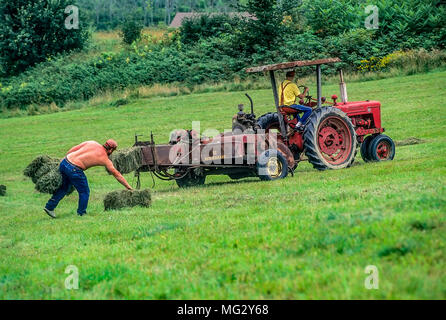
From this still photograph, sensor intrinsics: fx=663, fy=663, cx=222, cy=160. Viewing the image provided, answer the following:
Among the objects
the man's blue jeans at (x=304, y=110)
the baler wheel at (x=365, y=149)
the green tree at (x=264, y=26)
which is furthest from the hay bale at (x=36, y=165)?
the green tree at (x=264, y=26)

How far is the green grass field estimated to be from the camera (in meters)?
6.24

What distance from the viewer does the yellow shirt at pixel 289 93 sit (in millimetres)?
14961

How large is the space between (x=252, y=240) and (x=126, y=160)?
6.60 metres

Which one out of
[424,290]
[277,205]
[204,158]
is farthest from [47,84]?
[424,290]

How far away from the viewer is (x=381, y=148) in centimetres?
1684

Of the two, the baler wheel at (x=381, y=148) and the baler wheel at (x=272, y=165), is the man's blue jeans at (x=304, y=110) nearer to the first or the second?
the baler wheel at (x=272, y=165)

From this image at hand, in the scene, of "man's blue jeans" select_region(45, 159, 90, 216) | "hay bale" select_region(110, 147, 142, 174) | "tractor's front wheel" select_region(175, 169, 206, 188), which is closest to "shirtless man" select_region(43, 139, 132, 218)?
"man's blue jeans" select_region(45, 159, 90, 216)

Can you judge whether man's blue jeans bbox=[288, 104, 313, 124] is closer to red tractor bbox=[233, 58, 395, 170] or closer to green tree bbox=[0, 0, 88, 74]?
red tractor bbox=[233, 58, 395, 170]

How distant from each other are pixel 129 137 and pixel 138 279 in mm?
20230

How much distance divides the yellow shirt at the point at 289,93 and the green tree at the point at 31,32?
3996 cm

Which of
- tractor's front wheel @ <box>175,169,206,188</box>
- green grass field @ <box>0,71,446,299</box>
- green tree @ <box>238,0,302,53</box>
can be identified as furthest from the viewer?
green tree @ <box>238,0,302,53</box>

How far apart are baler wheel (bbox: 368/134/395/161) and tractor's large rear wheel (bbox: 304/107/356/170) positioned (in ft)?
4.26

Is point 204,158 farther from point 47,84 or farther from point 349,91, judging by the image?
point 47,84

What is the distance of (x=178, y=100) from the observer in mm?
35469
